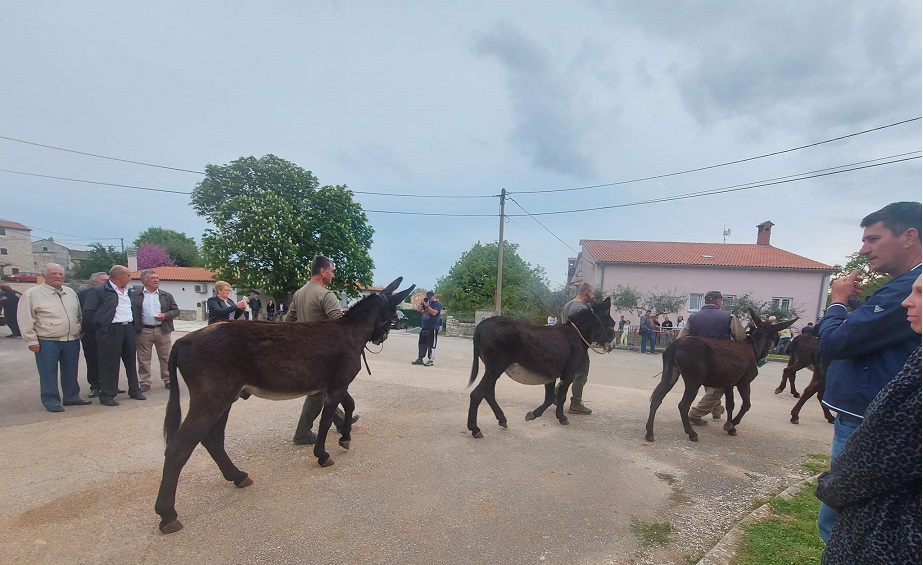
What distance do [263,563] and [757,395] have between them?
1019cm

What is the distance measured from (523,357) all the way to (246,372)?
338 cm

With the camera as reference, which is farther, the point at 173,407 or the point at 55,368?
the point at 55,368

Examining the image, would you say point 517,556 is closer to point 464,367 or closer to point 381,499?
point 381,499

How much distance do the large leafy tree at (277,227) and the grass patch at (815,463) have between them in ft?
70.5

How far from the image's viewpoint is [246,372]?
10.9 feet

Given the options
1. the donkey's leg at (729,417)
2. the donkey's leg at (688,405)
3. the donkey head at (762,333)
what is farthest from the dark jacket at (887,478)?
the donkey head at (762,333)

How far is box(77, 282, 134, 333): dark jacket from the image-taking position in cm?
573

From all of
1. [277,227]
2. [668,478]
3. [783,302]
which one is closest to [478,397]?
[668,478]

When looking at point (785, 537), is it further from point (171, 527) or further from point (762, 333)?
point (171, 527)

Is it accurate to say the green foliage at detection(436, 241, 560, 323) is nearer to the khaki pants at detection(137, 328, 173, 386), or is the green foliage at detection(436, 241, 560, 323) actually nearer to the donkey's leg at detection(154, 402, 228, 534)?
the khaki pants at detection(137, 328, 173, 386)

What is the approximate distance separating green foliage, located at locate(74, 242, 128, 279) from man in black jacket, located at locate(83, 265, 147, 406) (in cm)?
4616

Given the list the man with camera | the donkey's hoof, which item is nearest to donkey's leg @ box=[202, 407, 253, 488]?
the donkey's hoof

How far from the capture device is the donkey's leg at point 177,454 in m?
2.83

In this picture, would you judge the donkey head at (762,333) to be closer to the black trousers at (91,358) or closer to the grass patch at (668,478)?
the grass patch at (668,478)
